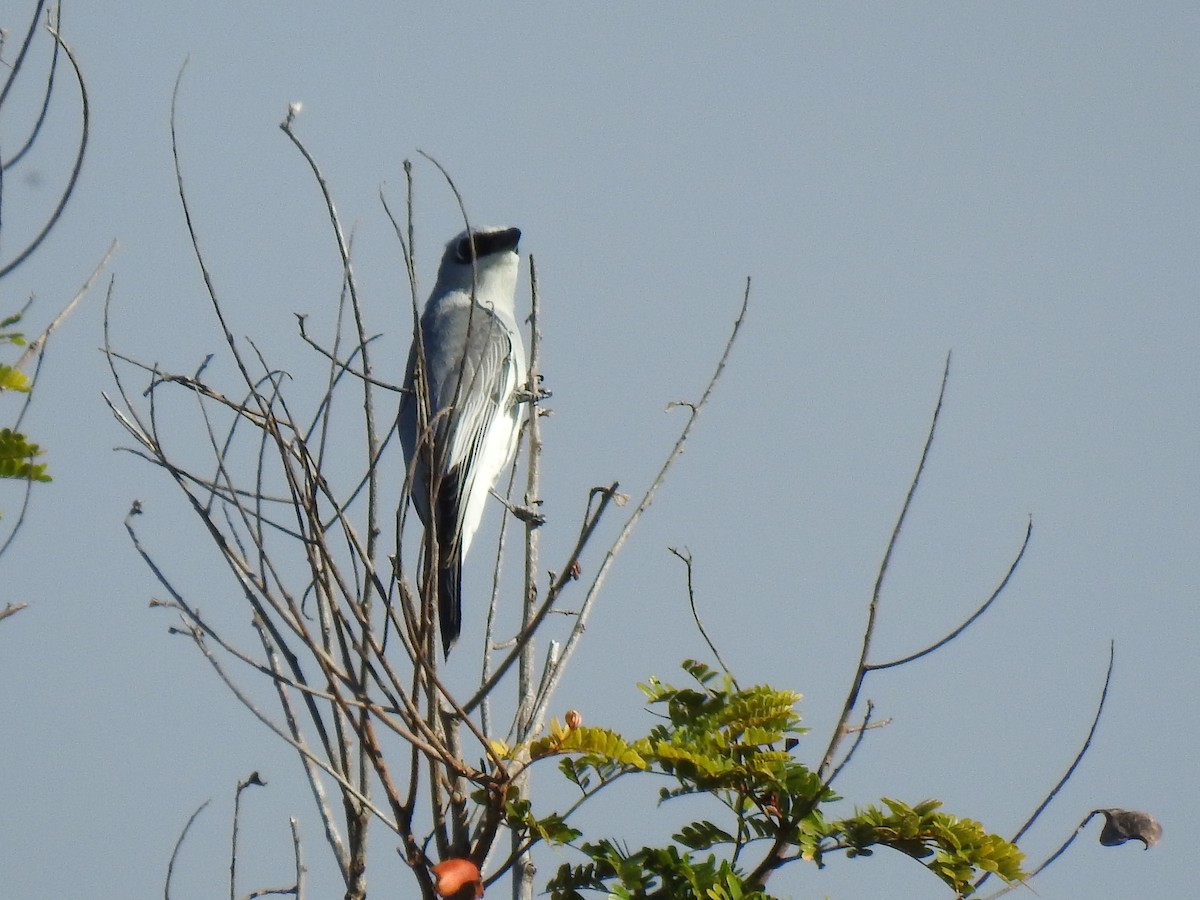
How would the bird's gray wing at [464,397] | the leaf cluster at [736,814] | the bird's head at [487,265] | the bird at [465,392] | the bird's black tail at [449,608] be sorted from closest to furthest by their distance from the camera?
the leaf cluster at [736,814] → the bird's black tail at [449,608] → the bird at [465,392] → the bird's gray wing at [464,397] → the bird's head at [487,265]

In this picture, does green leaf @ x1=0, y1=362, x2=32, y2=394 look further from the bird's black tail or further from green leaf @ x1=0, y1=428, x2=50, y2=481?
the bird's black tail

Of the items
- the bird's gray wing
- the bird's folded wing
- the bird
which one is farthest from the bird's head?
the bird's folded wing

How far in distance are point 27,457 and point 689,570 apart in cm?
157

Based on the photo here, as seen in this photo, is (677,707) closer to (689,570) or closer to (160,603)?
(689,570)

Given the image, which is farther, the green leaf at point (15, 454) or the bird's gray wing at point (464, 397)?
the bird's gray wing at point (464, 397)

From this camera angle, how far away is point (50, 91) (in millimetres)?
2986

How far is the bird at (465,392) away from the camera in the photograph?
176 inches

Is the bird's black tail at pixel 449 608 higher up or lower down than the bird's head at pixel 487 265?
lower down

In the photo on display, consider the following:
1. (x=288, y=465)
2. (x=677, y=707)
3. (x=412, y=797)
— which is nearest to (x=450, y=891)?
(x=412, y=797)

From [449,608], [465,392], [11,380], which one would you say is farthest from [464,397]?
[11,380]

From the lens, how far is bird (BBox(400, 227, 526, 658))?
176 inches

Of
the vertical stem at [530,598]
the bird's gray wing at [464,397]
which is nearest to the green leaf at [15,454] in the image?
the vertical stem at [530,598]

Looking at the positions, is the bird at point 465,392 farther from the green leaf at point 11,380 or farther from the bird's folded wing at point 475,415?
the green leaf at point 11,380

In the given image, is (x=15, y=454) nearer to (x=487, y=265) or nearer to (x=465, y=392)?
(x=465, y=392)
